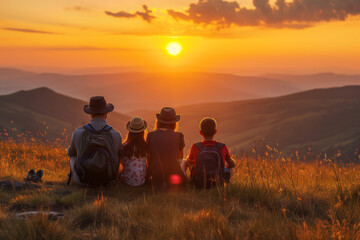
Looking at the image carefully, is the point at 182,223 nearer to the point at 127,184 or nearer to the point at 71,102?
the point at 127,184

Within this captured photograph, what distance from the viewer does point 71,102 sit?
128 meters

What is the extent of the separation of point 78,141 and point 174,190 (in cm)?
188

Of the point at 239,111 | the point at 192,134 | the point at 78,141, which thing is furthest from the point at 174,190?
the point at 239,111

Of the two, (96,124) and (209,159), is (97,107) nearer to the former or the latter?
(96,124)

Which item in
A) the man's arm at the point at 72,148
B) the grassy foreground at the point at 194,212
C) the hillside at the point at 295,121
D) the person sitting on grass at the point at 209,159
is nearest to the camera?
the grassy foreground at the point at 194,212

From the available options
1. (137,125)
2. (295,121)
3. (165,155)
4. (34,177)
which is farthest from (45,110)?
(165,155)

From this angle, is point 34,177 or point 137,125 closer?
point 137,125

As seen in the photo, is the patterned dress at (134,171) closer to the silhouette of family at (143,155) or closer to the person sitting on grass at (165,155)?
the silhouette of family at (143,155)

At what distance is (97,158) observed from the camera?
5875 mm

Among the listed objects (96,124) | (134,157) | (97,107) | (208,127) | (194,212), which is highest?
(97,107)

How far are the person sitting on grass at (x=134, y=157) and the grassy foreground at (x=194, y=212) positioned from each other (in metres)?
0.20

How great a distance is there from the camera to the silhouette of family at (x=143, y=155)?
19.6 feet

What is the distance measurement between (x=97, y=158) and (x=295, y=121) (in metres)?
100

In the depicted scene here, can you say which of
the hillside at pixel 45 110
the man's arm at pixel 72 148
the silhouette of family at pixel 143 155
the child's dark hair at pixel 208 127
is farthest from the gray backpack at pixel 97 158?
the hillside at pixel 45 110
